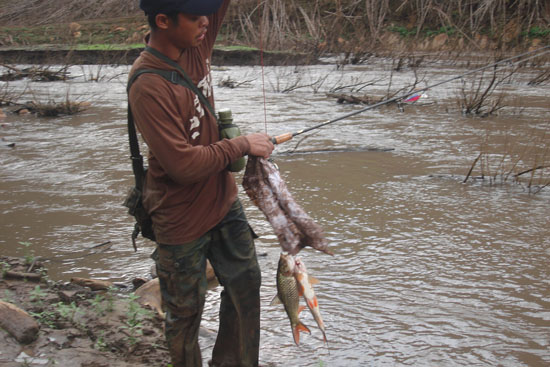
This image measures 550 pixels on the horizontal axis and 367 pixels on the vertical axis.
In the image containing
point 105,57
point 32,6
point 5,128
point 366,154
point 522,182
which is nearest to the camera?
point 522,182

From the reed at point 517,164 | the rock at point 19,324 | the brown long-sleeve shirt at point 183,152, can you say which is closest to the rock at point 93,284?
the rock at point 19,324

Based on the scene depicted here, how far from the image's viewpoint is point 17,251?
4.65m

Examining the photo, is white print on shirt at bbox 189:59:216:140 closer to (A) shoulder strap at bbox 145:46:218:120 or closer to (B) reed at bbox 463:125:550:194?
(A) shoulder strap at bbox 145:46:218:120

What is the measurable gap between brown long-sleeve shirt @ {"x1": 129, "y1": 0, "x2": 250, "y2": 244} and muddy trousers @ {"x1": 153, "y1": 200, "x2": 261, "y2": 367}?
3.2 inches

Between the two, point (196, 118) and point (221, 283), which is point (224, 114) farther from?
point (221, 283)

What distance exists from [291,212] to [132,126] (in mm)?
772

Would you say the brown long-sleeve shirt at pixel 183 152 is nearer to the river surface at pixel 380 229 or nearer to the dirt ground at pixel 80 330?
the dirt ground at pixel 80 330

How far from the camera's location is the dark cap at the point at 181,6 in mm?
2234

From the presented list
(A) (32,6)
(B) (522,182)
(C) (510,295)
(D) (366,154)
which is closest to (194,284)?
Answer: (C) (510,295)

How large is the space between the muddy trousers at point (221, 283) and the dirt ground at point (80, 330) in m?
0.40

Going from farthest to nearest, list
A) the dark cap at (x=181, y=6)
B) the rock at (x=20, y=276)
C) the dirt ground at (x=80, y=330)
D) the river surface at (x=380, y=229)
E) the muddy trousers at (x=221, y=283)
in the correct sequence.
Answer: the rock at (x=20, y=276), the river surface at (x=380, y=229), the dirt ground at (x=80, y=330), the muddy trousers at (x=221, y=283), the dark cap at (x=181, y=6)

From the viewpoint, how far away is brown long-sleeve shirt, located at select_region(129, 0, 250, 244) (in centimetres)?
227

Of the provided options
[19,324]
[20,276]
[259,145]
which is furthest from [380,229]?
[19,324]

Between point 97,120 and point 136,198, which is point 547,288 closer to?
point 136,198
